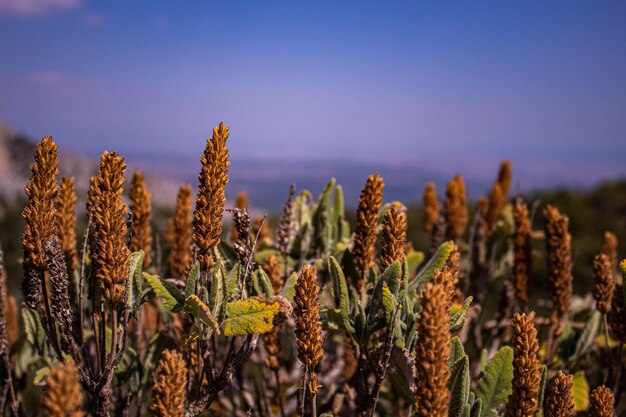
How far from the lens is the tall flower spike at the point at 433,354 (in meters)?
1.21

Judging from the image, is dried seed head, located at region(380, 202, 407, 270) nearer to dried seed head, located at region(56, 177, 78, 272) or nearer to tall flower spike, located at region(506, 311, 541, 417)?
tall flower spike, located at region(506, 311, 541, 417)

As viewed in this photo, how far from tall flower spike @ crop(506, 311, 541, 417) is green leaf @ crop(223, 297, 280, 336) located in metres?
0.71

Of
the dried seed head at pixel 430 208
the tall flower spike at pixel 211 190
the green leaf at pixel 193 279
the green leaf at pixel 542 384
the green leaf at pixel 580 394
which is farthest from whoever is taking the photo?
the dried seed head at pixel 430 208

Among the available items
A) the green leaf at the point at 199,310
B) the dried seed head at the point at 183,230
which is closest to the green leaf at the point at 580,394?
the green leaf at the point at 199,310

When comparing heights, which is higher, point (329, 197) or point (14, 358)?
point (329, 197)

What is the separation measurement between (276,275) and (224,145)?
73 cm

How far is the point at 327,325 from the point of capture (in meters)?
1.89

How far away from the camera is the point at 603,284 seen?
2123 millimetres

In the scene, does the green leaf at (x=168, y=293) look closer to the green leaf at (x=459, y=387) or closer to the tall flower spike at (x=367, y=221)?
the tall flower spike at (x=367, y=221)

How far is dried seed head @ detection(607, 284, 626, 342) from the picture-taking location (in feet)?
6.46

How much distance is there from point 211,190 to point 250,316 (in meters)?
0.40

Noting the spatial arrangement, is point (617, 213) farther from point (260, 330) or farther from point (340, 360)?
point (260, 330)

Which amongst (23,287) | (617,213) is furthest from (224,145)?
(617,213)

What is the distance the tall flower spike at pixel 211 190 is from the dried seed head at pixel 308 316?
0.33 m
